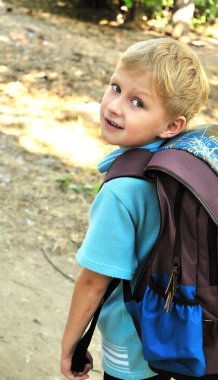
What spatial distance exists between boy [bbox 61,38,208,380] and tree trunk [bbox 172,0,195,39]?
7.98 meters

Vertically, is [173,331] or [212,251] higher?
[212,251]

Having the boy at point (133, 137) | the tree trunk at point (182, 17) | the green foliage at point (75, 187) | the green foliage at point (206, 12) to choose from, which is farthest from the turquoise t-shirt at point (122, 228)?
the green foliage at point (206, 12)

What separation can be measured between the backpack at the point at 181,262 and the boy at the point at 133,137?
5 centimetres

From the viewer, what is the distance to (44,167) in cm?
479

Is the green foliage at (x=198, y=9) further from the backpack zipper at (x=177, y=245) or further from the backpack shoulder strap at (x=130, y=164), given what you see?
the backpack zipper at (x=177, y=245)

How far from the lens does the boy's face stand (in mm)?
1489

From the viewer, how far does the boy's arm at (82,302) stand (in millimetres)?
1544

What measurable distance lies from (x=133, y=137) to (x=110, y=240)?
305 millimetres

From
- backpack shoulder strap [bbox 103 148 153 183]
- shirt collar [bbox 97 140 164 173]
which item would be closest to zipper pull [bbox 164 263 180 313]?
backpack shoulder strap [bbox 103 148 153 183]

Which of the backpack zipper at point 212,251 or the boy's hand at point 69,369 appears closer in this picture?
the backpack zipper at point 212,251

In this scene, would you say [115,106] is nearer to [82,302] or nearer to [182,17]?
[82,302]

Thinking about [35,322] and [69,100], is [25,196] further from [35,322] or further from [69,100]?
[69,100]

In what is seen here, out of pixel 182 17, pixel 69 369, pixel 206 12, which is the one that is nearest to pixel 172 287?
pixel 69 369

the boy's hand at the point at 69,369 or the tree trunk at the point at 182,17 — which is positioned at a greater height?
the boy's hand at the point at 69,369
